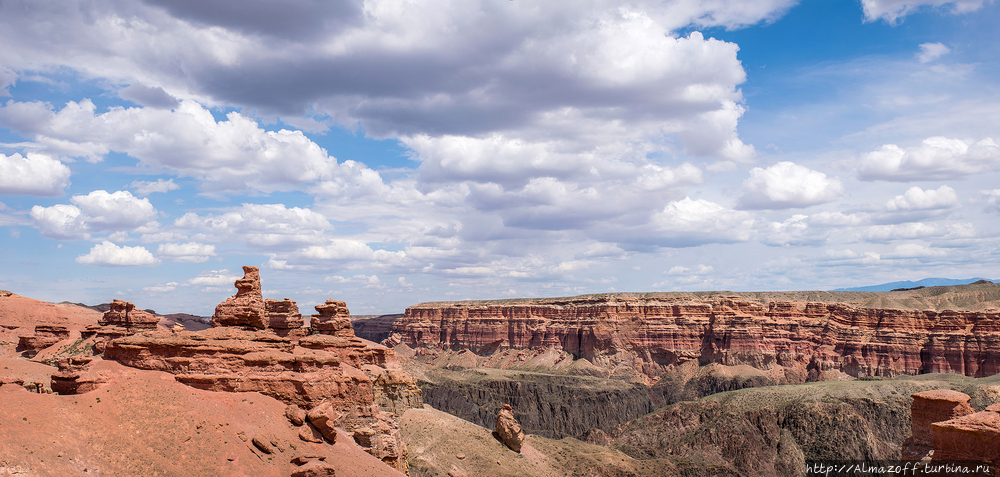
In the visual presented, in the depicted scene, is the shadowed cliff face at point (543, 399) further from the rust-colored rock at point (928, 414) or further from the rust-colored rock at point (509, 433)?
the rust-colored rock at point (928, 414)

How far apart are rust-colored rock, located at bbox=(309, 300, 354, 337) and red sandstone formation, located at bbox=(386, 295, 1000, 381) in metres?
98.8

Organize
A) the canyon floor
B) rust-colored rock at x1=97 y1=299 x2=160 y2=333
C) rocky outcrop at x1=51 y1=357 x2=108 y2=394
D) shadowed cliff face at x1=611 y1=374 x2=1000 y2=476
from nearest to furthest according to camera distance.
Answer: the canyon floor, rocky outcrop at x1=51 y1=357 x2=108 y2=394, rust-colored rock at x1=97 y1=299 x2=160 y2=333, shadowed cliff face at x1=611 y1=374 x2=1000 y2=476

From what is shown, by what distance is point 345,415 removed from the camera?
111ft

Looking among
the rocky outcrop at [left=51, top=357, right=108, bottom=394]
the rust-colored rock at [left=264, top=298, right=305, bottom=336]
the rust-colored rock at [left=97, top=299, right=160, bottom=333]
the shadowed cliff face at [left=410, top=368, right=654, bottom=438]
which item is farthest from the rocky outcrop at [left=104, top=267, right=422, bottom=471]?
the shadowed cliff face at [left=410, top=368, right=654, bottom=438]

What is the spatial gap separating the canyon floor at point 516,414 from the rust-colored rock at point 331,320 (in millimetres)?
13298

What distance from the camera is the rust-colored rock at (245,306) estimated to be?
42750 millimetres

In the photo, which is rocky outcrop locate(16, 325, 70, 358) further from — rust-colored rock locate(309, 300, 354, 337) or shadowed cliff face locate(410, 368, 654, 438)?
shadowed cliff face locate(410, 368, 654, 438)

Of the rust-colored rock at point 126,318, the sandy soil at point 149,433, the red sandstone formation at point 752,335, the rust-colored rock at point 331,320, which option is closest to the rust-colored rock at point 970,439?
the sandy soil at point 149,433

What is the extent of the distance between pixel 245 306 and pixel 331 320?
1047 inches

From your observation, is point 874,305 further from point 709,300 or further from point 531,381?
point 531,381

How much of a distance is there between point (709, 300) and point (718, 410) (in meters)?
64.9

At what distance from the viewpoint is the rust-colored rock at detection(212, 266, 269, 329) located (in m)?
42.8

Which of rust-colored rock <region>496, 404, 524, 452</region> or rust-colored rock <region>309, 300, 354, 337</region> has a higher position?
rust-colored rock <region>309, 300, 354, 337</region>

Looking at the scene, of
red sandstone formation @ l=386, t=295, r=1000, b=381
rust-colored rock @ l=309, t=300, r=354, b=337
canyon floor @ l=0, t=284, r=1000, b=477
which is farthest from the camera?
red sandstone formation @ l=386, t=295, r=1000, b=381
